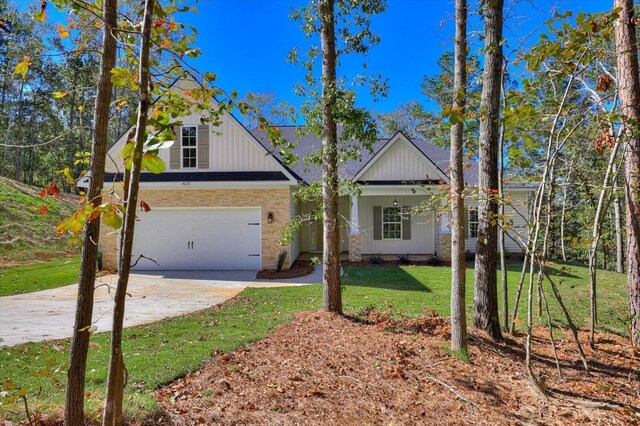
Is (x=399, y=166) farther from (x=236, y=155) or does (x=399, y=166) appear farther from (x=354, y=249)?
(x=236, y=155)

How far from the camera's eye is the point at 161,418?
131 inches

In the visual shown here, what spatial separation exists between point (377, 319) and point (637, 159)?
447 cm

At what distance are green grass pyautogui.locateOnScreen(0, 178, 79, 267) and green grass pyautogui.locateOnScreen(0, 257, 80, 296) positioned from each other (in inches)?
39.0

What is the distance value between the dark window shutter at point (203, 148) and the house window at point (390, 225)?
755 cm

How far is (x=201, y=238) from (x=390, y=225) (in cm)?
780

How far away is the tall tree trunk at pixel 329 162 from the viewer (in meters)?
6.62

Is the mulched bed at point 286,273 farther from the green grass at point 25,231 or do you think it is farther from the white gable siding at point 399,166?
the green grass at point 25,231

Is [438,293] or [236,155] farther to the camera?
[236,155]

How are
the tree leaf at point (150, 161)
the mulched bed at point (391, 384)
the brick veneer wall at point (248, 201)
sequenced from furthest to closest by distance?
the brick veneer wall at point (248, 201) < the mulched bed at point (391, 384) < the tree leaf at point (150, 161)

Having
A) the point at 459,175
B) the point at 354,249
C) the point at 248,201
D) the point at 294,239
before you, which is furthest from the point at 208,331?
the point at 354,249

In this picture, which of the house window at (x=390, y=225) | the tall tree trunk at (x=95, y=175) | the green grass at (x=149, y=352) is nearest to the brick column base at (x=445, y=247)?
the house window at (x=390, y=225)

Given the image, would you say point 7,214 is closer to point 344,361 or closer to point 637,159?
point 344,361

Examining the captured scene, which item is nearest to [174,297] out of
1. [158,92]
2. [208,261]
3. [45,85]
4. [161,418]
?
[208,261]

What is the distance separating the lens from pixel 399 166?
16.0 meters
